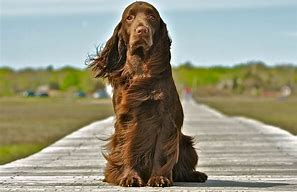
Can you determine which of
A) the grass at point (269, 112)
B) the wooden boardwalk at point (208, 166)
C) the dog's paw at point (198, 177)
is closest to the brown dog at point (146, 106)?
the wooden boardwalk at point (208, 166)

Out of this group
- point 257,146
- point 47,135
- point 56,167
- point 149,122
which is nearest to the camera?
point 149,122

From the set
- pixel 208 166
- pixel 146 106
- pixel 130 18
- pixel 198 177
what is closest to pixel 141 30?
pixel 130 18

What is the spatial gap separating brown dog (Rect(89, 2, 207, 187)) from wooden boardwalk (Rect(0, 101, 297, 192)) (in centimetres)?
29

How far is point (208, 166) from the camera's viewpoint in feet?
57.1

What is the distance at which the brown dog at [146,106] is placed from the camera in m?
11.9

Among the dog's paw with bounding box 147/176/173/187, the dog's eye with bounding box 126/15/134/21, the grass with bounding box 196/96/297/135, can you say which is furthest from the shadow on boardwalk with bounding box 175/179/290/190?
the grass with bounding box 196/96/297/135

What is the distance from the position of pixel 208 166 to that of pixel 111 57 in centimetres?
531

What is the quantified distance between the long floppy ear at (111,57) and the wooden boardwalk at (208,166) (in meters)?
1.41

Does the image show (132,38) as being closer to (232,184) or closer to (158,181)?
(158,181)

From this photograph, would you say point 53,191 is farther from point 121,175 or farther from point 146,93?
point 146,93

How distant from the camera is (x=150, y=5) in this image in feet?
39.8

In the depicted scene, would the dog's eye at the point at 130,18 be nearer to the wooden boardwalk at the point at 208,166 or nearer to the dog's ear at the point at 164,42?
the dog's ear at the point at 164,42

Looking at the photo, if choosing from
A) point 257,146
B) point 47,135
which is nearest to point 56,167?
point 257,146

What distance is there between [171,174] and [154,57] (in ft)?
4.65
